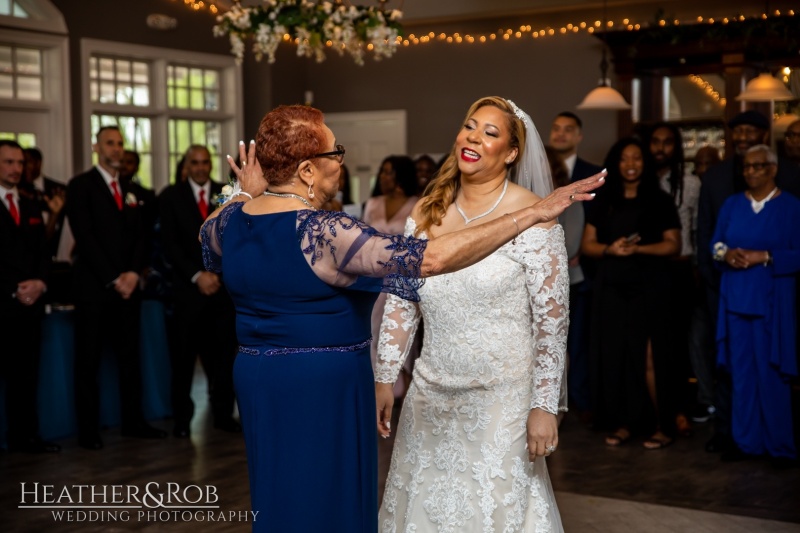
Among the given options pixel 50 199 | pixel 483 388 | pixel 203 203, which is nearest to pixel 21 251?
pixel 203 203

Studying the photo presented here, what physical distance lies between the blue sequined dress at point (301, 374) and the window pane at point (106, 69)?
8059 millimetres

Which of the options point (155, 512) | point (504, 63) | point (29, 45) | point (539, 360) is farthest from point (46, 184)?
point (539, 360)

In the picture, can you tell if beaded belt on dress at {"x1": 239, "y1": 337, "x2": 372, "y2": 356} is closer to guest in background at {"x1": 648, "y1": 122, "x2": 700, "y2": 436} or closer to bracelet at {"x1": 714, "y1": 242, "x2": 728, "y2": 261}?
bracelet at {"x1": 714, "y1": 242, "x2": 728, "y2": 261}

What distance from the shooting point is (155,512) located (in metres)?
4.57

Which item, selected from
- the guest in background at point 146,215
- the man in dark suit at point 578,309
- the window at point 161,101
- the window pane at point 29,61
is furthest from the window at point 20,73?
the man in dark suit at point 578,309

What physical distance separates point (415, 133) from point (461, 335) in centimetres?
881

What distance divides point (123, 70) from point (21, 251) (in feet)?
16.5

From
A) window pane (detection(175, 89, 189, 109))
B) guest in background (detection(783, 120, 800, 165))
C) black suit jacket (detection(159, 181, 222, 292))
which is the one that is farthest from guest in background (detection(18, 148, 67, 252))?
guest in background (detection(783, 120, 800, 165))

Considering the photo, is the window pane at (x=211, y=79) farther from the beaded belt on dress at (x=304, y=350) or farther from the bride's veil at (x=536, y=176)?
the beaded belt on dress at (x=304, y=350)

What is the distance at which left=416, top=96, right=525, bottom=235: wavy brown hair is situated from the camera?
124 inches

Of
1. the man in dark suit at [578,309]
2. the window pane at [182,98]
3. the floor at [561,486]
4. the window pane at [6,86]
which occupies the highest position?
the window pane at [182,98]

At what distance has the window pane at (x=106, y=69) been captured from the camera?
33.1ft

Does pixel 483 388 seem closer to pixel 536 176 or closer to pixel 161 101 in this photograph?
pixel 536 176

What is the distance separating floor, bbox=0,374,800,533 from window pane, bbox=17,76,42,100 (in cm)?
445
